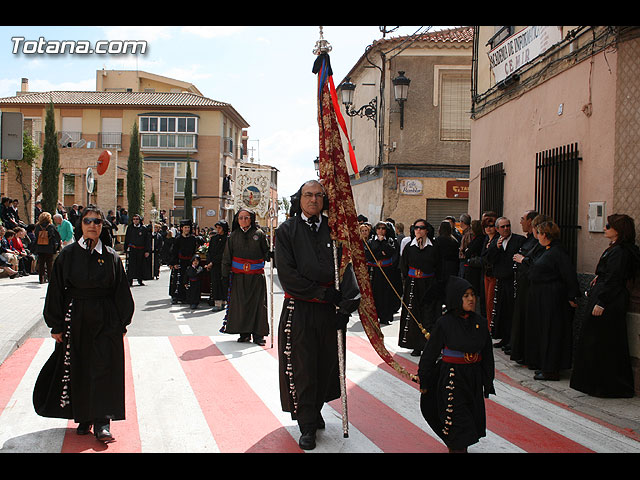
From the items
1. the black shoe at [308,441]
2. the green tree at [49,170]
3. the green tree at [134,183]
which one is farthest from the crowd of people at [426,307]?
the green tree at [134,183]

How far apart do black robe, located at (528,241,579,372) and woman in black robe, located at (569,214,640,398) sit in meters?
0.63

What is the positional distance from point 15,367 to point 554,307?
6562mm

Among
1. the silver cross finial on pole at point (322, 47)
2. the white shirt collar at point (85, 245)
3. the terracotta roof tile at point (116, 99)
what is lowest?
the white shirt collar at point (85, 245)

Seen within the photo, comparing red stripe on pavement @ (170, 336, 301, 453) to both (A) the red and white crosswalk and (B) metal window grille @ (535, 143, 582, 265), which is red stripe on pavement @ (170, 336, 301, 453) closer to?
(A) the red and white crosswalk

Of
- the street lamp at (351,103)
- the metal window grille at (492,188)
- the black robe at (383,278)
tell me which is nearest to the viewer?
the metal window grille at (492,188)

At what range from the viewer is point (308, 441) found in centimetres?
527

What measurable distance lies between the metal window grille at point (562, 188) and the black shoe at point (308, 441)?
565 cm

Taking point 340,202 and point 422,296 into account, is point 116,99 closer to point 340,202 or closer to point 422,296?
point 422,296

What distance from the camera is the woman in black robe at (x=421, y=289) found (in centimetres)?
954

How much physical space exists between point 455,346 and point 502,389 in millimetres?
3004

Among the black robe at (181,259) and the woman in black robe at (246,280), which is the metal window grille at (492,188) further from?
the black robe at (181,259)

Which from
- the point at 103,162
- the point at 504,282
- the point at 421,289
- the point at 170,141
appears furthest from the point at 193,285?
the point at 170,141

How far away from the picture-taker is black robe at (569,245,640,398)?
23.9ft
